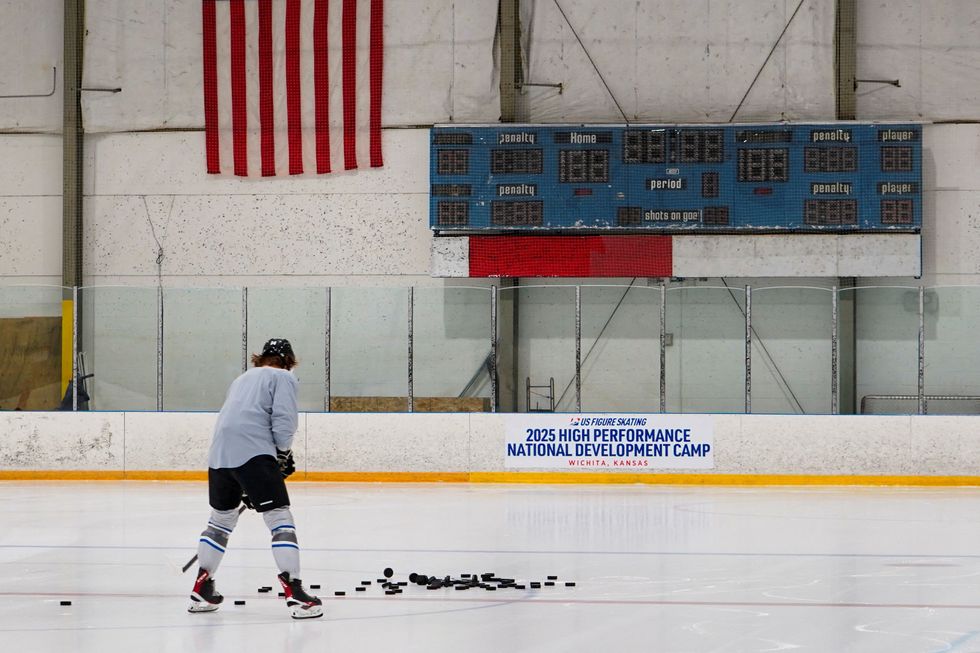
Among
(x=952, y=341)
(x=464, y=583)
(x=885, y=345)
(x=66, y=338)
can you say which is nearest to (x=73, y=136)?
(x=66, y=338)

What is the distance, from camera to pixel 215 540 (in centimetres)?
600

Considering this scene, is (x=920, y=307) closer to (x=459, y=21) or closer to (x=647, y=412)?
(x=647, y=412)

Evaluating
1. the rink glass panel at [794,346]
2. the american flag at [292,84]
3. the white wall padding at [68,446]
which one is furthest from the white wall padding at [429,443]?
the american flag at [292,84]

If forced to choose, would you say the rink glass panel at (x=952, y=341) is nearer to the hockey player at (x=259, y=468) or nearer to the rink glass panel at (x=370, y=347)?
the rink glass panel at (x=370, y=347)

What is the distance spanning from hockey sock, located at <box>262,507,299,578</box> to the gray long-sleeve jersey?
29 cm

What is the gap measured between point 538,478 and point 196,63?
7.36 meters

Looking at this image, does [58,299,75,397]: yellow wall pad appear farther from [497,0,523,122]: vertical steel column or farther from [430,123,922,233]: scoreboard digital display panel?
[497,0,523,122]: vertical steel column

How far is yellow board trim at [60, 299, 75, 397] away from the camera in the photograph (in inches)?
577

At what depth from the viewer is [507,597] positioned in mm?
6434

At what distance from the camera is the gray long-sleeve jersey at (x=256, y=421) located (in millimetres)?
5867

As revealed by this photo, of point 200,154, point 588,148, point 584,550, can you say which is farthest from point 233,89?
Answer: point 584,550

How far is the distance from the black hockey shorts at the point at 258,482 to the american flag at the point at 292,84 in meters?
10.9

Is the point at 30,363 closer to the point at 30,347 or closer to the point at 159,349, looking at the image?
the point at 30,347

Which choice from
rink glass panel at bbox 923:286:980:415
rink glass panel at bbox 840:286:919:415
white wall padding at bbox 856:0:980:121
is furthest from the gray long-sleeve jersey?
white wall padding at bbox 856:0:980:121
